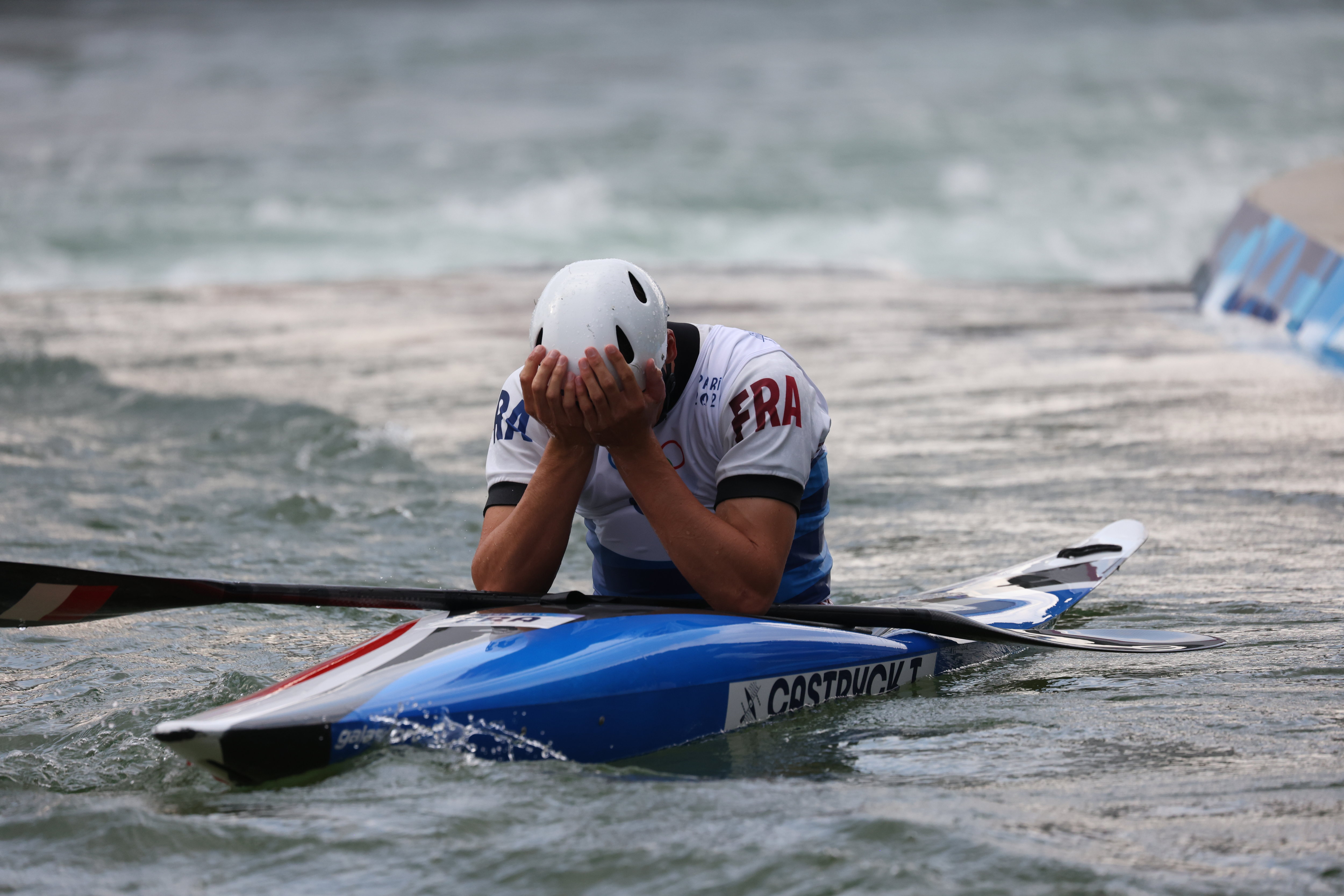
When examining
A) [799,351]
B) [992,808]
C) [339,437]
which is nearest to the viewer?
[992,808]

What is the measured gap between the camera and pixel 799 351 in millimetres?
9703

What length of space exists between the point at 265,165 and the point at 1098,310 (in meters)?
16.7

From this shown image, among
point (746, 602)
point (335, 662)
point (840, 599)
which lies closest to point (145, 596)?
point (335, 662)

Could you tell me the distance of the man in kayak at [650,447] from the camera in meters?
2.78

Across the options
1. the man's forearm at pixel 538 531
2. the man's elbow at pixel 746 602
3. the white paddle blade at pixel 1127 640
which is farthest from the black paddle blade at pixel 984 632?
the man's forearm at pixel 538 531

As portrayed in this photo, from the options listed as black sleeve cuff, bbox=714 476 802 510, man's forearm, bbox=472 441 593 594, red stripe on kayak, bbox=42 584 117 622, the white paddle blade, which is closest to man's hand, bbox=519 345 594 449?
man's forearm, bbox=472 441 593 594

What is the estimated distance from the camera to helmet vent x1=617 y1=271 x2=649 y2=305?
9.41ft

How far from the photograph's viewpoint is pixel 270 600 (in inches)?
126

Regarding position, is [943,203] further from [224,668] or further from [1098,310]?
[224,668]

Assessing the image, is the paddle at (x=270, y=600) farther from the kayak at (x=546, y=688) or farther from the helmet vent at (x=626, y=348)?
the helmet vent at (x=626, y=348)

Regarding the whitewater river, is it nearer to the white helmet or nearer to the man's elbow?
the man's elbow

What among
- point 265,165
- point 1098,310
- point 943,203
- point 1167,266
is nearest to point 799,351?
point 1098,310

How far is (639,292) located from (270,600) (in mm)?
1115

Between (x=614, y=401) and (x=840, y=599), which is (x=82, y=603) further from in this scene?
(x=840, y=599)
